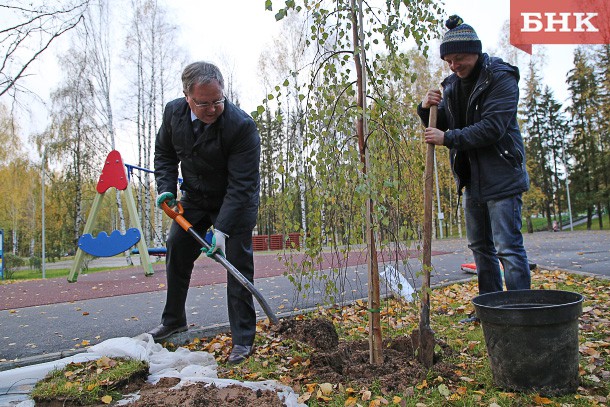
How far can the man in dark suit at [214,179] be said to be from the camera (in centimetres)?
286

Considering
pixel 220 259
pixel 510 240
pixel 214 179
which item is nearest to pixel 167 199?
pixel 214 179

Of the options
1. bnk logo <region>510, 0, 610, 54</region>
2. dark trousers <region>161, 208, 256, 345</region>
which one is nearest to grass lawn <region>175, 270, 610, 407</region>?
dark trousers <region>161, 208, 256, 345</region>

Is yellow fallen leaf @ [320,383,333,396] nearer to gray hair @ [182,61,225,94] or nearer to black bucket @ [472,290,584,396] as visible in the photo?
black bucket @ [472,290,584,396]

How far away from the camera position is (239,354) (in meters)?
2.91

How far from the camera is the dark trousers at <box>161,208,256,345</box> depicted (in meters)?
3.03

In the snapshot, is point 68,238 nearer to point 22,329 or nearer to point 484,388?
point 22,329

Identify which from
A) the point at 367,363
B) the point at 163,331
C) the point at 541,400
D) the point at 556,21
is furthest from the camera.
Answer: the point at 556,21

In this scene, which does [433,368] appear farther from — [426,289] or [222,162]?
[222,162]

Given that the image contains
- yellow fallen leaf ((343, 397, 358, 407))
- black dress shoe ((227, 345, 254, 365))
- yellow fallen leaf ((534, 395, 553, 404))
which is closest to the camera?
yellow fallen leaf ((534, 395, 553, 404))

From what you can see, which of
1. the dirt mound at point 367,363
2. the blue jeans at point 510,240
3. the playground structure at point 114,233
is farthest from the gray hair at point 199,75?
the playground structure at point 114,233

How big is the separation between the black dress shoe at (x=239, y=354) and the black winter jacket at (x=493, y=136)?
1815 millimetres

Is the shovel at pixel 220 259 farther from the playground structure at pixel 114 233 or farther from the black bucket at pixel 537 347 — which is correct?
the playground structure at pixel 114 233

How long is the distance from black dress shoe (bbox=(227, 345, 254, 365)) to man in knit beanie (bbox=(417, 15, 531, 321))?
1692 millimetres

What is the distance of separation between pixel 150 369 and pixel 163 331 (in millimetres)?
650
